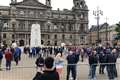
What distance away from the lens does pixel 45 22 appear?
133m

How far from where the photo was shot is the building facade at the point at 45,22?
125 metres

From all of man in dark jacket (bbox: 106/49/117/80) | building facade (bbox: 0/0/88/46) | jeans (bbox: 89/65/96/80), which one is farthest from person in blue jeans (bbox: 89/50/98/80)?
building facade (bbox: 0/0/88/46)

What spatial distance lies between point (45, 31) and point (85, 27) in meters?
17.1

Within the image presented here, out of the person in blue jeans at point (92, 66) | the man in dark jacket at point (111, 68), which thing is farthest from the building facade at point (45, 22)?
the man in dark jacket at point (111, 68)

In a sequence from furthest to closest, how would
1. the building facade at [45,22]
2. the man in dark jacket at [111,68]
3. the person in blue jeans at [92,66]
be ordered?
1. the building facade at [45,22]
2. the person in blue jeans at [92,66]
3. the man in dark jacket at [111,68]

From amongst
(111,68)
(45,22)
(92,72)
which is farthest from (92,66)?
(45,22)

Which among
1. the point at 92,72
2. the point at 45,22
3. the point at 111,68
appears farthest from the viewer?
the point at 45,22

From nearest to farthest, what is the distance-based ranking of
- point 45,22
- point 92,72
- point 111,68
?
1. point 111,68
2. point 92,72
3. point 45,22

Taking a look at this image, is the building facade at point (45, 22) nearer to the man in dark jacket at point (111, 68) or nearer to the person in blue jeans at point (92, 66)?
the person in blue jeans at point (92, 66)

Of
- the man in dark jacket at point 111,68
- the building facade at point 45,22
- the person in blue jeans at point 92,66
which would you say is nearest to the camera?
the man in dark jacket at point 111,68

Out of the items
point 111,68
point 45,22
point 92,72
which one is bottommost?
point 92,72

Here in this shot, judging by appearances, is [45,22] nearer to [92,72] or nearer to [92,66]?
[92,66]

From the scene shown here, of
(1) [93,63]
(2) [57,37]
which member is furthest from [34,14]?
(1) [93,63]

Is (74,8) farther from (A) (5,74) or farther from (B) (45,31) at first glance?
(A) (5,74)
